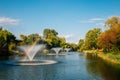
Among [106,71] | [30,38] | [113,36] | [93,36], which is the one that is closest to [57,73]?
[106,71]

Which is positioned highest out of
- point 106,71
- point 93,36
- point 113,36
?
point 93,36

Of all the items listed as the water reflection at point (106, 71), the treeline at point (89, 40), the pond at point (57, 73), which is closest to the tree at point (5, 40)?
the treeline at point (89, 40)

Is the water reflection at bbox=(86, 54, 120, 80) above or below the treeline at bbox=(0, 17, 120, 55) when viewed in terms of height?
below

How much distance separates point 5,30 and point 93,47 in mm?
49871

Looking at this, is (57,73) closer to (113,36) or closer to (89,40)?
(113,36)

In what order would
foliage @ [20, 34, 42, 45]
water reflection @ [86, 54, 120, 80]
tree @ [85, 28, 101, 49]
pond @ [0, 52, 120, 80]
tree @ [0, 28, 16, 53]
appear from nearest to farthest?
pond @ [0, 52, 120, 80], water reflection @ [86, 54, 120, 80], tree @ [0, 28, 16, 53], foliage @ [20, 34, 42, 45], tree @ [85, 28, 101, 49]

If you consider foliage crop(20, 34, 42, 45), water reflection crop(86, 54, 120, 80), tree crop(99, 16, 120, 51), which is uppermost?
foliage crop(20, 34, 42, 45)

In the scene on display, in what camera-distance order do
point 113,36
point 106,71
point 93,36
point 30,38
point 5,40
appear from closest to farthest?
point 106,71, point 113,36, point 5,40, point 93,36, point 30,38

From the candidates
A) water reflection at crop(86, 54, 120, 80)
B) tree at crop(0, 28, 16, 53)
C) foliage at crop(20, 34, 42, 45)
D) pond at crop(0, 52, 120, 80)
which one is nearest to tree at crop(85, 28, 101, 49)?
foliage at crop(20, 34, 42, 45)

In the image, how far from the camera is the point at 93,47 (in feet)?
445

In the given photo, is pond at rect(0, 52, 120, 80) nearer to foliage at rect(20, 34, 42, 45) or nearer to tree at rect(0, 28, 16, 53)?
tree at rect(0, 28, 16, 53)

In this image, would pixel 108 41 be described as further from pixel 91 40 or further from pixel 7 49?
pixel 91 40


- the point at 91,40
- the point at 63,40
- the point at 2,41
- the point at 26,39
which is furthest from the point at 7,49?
the point at 63,40

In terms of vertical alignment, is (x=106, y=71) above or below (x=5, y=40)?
below
